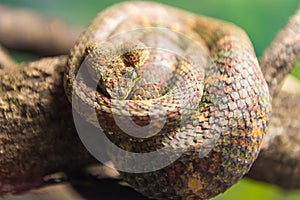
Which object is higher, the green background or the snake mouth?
the snake mouth

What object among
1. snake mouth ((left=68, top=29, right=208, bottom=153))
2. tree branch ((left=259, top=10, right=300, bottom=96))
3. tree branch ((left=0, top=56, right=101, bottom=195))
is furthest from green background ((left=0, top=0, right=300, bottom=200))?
snake mouth ((left=68, top=29, right=208, bottom=153))

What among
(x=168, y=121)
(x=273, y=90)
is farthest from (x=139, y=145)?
(x=273, y=90)

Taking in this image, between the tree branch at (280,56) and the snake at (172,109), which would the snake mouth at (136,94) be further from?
the tree branch at (280,56)

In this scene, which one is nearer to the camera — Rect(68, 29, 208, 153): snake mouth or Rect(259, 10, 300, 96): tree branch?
Rect(68, 29, 208, 153): snake mouth

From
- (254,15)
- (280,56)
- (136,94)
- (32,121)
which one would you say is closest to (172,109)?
(136,94)

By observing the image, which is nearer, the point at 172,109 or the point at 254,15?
the point at 172,109

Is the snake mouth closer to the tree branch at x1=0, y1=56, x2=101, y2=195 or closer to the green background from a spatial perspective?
the tree branch at x1=0, y1=56, x2=101, y2=195

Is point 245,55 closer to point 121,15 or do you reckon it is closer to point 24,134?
point 121,15

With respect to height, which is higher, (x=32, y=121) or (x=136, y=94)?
(x=136, y=94)

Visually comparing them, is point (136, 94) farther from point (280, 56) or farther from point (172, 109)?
point (280, 56)
